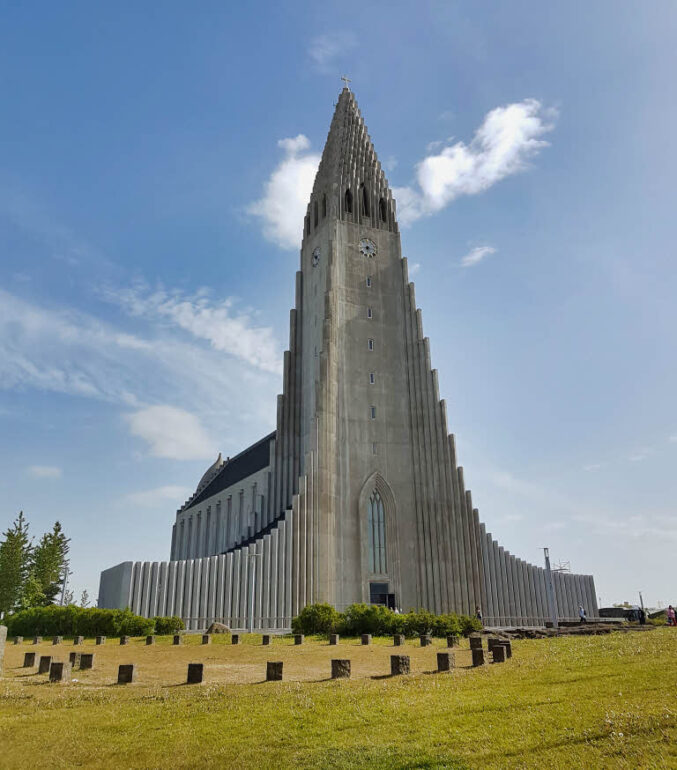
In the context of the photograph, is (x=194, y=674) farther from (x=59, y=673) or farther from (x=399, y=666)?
(x=399, y=666)

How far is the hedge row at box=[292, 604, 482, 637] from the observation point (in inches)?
1193

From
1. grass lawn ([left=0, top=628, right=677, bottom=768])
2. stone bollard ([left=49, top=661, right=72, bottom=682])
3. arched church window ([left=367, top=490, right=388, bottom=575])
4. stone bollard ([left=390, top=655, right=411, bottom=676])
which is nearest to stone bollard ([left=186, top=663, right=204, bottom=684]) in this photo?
grass lawn ([left=0, top=628, right=677, bottom=768])

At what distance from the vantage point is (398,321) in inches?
2103

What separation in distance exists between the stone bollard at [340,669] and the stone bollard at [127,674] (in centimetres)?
478

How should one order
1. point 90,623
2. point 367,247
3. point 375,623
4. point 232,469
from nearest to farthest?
point 375,623
point 90,623
point 367,247
point 232,469

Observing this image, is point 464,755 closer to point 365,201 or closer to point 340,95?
point 365,201

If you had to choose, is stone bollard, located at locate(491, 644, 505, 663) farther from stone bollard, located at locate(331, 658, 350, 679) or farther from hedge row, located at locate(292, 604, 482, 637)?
hedge row, located at locate(292, 604, 482, 637)

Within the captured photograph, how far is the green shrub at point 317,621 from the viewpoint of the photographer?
3192cm

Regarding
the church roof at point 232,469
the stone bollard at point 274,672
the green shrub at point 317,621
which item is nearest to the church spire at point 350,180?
the church roof at point 232,469

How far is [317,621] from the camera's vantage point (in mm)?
32031

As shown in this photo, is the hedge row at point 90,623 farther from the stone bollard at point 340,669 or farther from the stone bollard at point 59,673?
the stone bollard at point 340,669

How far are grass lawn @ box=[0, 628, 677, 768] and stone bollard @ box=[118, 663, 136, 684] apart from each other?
0.36 meters

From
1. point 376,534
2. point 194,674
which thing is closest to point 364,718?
point 194,674

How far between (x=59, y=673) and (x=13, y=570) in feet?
171
